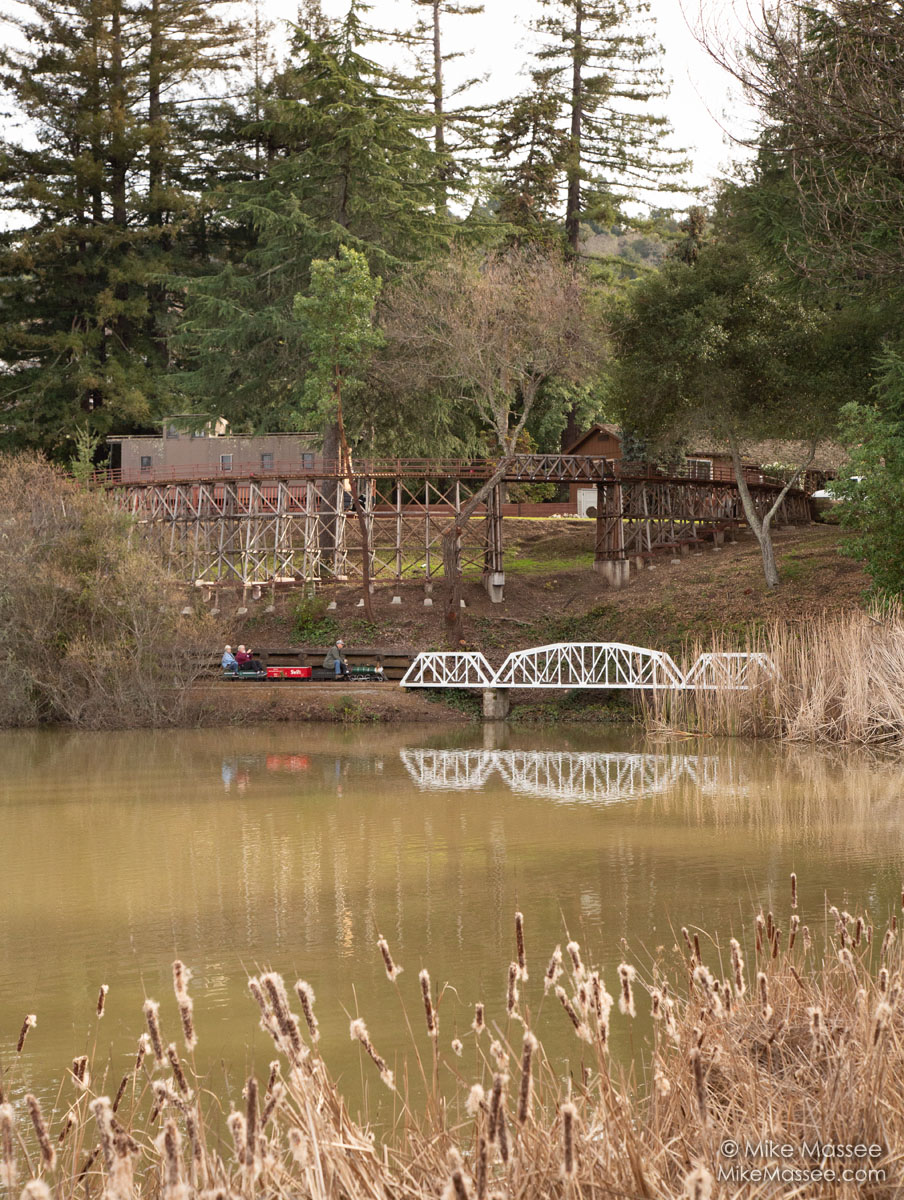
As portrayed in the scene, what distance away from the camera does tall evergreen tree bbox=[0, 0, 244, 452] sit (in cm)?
4738

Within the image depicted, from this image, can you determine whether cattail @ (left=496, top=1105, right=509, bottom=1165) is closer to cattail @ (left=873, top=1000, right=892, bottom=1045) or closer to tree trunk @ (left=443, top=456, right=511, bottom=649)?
cattail @ (left=873, top=1000, right=892, bottom=1045)

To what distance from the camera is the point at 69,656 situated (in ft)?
89.1

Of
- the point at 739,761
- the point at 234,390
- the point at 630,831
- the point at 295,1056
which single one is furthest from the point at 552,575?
the point at 295,1056

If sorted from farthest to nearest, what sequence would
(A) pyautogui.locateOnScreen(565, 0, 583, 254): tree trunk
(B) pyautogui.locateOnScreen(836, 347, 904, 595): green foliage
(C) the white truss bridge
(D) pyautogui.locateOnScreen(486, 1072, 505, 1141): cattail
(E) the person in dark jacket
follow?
(A) pyautogui.locateOnScreen(565, 0, 583, 254): tree trunk → (E) the person in dark jacket → (B) pyautogui.locateOnScreen(836, 347, 904, 595): green foliage → (C) the white truss bridge → (D) pyautogui.locateOnScreen(486, 1072, 505, 1141): cattail

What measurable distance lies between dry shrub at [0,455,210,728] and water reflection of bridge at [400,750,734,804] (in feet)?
23.4

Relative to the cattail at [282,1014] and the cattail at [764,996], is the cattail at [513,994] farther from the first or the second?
the cattail at [764,996]

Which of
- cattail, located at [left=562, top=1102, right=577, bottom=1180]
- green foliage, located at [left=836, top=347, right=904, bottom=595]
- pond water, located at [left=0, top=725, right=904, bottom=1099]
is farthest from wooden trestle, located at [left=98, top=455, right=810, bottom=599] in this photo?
cattail, located at [left=562, top=1102, right=577, bottom=1180]

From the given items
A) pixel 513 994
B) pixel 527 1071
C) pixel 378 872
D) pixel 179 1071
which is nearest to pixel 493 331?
pixel 378 872

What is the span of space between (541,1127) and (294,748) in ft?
67.0

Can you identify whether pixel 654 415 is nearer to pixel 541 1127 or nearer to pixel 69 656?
pixel 69 656

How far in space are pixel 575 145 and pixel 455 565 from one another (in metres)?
22.4

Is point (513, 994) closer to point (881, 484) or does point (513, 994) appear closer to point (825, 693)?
point (825, 693)

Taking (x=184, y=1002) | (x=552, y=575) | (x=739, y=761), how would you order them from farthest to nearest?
(x=552, y=575), (x=739, y=761), (x=184, y=1002)

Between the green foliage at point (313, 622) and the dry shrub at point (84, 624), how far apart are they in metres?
6.36
